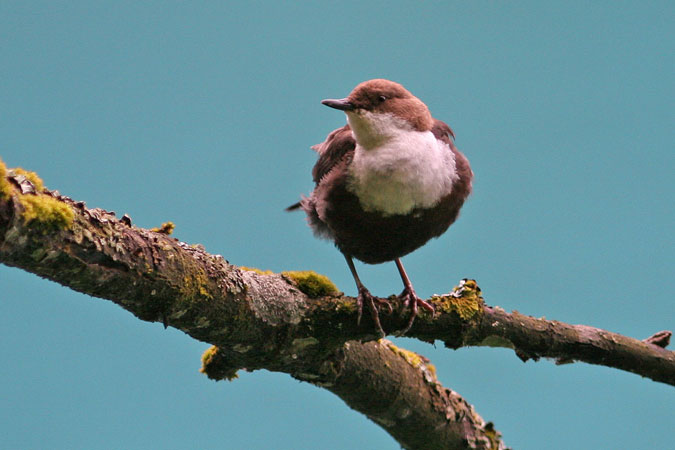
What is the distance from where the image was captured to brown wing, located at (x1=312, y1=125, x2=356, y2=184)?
3.72 metres

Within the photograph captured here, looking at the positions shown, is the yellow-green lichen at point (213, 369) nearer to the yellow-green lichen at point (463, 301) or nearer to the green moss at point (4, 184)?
the yellow-green lichen at point (463, 301)

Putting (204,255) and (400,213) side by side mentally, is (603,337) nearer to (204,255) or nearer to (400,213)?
(400,213)

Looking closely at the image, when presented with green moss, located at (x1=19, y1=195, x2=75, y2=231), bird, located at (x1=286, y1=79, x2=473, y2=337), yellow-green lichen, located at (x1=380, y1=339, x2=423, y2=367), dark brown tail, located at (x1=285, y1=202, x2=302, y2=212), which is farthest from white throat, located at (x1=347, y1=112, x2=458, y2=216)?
green moss, located at (x1=19, y1=195, x2=75, y2=231)

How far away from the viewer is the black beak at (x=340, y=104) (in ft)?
11.8

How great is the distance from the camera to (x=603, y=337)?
12.4ft

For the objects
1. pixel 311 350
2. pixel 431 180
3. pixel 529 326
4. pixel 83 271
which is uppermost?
pixel 431 180

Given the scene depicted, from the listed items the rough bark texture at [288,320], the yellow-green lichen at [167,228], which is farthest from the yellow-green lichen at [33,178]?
the yellow-green lichen at [167,228]

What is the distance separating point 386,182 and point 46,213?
5.58 ft

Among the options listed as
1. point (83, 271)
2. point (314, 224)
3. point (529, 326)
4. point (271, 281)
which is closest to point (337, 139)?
point (314, 224)

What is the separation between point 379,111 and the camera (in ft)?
12.0

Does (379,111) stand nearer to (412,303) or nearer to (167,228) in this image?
(412,303)

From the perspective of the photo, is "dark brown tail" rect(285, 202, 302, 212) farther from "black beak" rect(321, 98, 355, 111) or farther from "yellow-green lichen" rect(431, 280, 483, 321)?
"yellow-green lichen" rect(431, 280, 483, 321)

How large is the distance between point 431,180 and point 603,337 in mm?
1298

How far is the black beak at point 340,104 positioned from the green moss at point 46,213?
5.29ft
